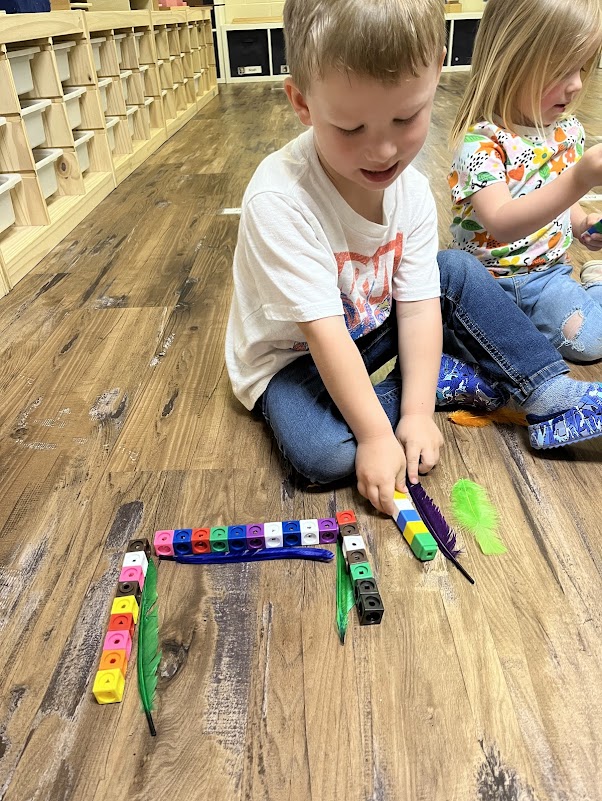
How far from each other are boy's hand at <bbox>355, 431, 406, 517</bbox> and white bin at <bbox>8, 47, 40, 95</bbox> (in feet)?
5.08

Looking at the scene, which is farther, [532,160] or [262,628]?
[532,160]

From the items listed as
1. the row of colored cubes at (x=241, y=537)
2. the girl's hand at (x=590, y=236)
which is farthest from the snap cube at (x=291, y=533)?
the girl's hand at (x=590, y=236)

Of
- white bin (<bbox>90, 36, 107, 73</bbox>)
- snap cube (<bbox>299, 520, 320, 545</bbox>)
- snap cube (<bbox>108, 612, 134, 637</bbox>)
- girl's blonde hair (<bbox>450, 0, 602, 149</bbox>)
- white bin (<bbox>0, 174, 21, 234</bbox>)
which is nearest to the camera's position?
snap cube (<bbox>108, 612, 134, 637</bbox>)

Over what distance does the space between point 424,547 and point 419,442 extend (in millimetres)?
173

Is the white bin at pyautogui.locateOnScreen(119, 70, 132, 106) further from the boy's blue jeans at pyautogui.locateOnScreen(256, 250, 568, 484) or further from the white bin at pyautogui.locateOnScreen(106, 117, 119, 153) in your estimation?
the boy's blue jeans at pyautogui.locateOnScreen(256, 250, 568, 484)

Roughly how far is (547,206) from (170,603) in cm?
74

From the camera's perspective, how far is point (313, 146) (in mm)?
816

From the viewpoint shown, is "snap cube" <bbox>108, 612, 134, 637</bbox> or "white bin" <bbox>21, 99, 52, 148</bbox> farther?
"white bin" <bbox>21, 99, 52, 148</bbox>

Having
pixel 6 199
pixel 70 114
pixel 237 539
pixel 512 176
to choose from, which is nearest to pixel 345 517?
pixel 237 539

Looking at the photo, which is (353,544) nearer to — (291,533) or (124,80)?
(291,533)

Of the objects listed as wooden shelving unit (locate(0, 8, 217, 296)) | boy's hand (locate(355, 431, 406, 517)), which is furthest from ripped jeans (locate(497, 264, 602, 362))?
wooden shelving unit (locate(0, 8, 217, 296))

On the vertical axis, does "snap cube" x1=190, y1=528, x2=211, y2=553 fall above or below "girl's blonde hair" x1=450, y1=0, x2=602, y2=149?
below

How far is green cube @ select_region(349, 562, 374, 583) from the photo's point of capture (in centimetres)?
72

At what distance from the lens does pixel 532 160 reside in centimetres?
106
